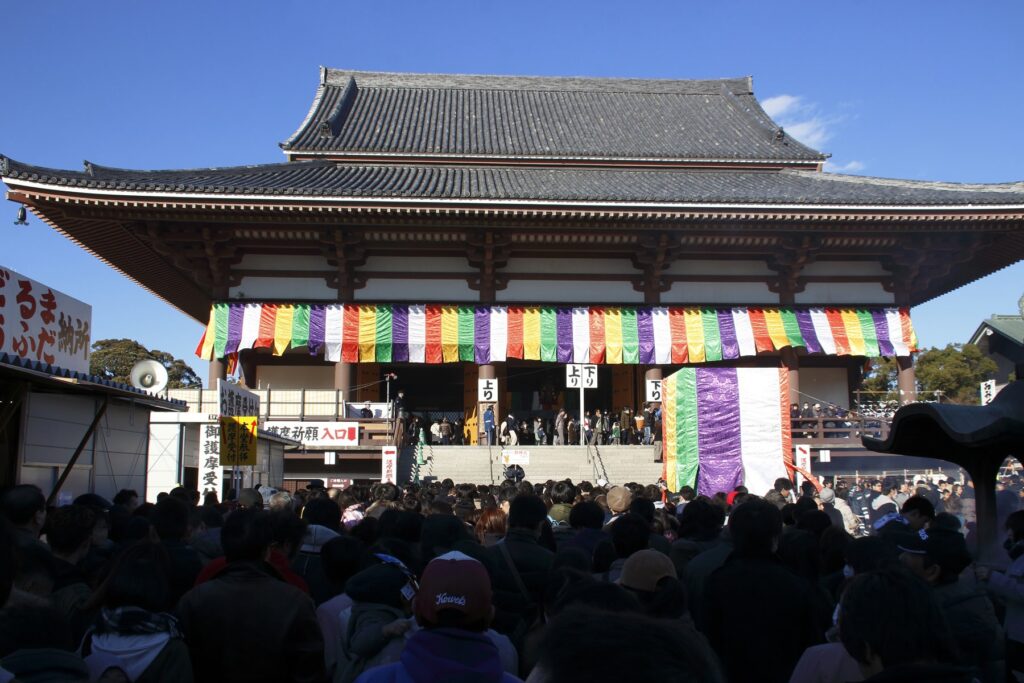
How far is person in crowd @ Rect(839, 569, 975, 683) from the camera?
7.48 feet

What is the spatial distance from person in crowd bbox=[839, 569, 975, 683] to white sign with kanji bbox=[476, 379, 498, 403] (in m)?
17.1

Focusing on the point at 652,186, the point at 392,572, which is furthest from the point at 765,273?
the point at 392,572

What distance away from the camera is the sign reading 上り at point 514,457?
18.0 m

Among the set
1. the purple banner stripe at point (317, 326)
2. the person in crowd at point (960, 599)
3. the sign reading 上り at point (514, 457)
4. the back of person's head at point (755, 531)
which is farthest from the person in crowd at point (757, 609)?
the purple banner stripe at point (317, 326)

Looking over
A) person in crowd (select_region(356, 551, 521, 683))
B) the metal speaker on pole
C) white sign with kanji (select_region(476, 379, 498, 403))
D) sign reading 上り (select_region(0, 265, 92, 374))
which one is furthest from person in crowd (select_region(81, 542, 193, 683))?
white sign with kanji (select_region(476, 379, 498, 403))

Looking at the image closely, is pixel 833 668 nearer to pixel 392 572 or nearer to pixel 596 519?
pixel 392 572

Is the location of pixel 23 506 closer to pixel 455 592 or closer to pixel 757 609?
pixel 455 592

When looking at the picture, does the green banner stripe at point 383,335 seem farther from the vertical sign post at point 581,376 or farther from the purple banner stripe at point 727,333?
the purple banner stripe at point 727,333

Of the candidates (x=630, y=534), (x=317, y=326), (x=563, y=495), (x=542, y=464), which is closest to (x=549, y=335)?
(x=542, y=464)

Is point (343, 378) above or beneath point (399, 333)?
beneath

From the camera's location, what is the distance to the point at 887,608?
7.68 ft

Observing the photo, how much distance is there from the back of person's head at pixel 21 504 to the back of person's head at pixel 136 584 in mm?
2052

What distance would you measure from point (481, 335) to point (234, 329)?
223 inches

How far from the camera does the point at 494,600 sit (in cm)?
417
